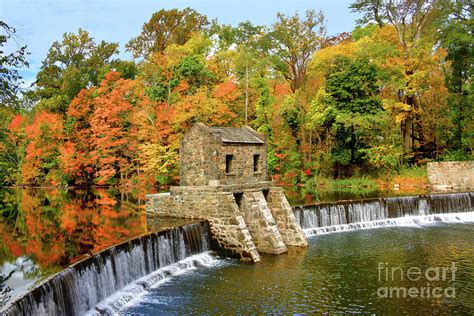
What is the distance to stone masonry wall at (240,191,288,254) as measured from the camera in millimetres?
16031

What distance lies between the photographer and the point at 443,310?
32.8 feet

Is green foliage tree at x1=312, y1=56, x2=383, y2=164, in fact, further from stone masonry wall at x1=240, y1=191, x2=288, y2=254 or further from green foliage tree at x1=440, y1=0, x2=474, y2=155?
stone masonry wall at x1=240, y1=191, x2=288, y2=254

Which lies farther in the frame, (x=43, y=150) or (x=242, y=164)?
(x=43, y=150)

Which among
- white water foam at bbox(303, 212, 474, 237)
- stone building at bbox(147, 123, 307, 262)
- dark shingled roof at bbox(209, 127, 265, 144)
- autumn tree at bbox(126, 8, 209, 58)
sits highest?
autumn tree at bbox(126, 8, 209, 58)

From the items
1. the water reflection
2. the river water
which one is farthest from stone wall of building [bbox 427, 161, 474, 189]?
the water reflection

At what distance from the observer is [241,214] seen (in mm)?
16969

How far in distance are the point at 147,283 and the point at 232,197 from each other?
4981mm

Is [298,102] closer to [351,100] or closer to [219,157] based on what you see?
[351,100]

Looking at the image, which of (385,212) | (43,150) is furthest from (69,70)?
(385,212)

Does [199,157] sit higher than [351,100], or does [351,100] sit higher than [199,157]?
[351,100]

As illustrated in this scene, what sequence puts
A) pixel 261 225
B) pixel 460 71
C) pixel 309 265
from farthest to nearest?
pixel 460 71
pixel 261 225
pixel 309 265

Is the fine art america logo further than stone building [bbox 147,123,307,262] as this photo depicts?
No

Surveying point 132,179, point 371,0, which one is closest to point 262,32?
point 371,0

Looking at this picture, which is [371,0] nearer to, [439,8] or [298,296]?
[439,8]
